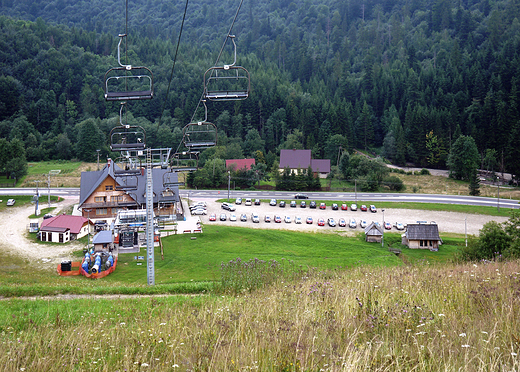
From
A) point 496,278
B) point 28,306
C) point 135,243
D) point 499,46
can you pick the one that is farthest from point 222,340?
point 499,46

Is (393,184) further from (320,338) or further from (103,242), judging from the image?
(320,338)

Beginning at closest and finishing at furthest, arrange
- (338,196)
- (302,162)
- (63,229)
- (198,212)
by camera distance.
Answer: (63,229) < (198,212) < (338,196) < (302,162)

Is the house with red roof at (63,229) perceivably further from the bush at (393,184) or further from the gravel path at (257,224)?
the bush at (393,184)

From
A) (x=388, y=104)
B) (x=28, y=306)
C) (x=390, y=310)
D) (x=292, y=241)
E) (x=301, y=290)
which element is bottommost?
(x=292, y=241)

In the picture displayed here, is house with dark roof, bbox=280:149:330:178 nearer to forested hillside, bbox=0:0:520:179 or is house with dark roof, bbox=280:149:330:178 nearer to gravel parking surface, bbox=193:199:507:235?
forested hillside, bbox=0:0:520:179

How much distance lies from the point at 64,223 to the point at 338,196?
128 feet

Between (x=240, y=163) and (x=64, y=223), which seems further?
(x=240, y=163)

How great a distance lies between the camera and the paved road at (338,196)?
59344mm

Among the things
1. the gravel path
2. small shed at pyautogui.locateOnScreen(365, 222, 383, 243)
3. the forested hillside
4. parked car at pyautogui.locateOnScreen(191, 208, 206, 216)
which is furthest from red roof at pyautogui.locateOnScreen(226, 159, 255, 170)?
small shed at pyautogui.locateOnScreen(365, 222, 383, 243)

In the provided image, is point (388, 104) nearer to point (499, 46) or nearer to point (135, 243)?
point (499, 46)

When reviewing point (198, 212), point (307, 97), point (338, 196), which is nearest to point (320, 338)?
point (198, 212)

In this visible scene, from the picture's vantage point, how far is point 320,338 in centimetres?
523

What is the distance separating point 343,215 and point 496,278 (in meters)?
45.0

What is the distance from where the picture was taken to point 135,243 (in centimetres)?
3500
